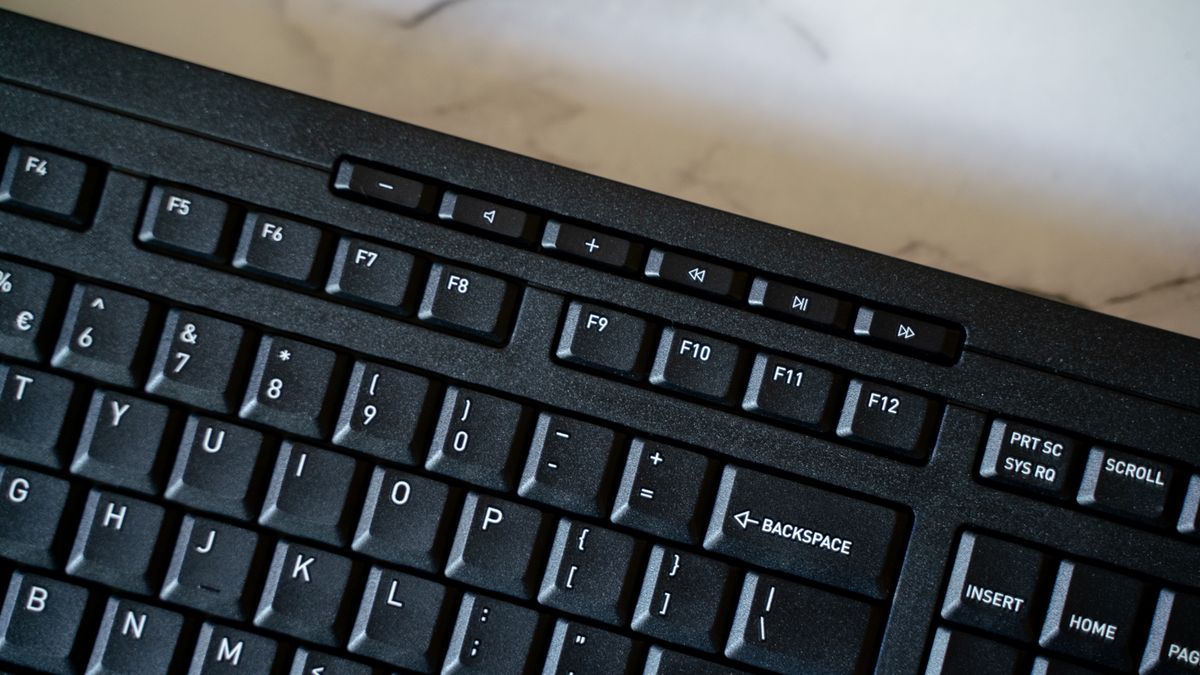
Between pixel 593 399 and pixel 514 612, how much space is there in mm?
105

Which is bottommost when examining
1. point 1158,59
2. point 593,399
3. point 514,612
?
point 514,612

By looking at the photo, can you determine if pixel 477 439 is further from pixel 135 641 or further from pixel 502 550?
pixel 135 641

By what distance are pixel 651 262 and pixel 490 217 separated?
78mm

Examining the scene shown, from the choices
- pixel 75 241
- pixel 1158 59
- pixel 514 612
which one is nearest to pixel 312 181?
pixel 75 241

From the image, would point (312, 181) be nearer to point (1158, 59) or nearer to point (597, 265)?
point (597, 265)

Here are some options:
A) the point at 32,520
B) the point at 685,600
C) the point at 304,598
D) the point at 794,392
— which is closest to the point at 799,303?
the point at 794,392

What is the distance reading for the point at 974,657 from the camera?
53cm

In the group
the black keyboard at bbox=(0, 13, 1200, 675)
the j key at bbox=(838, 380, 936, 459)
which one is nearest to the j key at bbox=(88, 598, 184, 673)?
the black keyboard at bbox=(0, 13, 1200, 675)

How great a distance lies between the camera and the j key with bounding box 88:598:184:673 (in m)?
0.53

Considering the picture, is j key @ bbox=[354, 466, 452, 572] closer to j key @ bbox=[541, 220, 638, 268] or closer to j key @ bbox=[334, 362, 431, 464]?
j key @ bbox=[334, 362, 431, 464]

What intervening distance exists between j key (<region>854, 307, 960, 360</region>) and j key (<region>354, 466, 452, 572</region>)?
211 millimetres

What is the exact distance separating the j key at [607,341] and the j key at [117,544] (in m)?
0.21

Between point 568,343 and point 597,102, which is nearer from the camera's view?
point 568,343

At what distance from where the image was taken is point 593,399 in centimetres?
54
